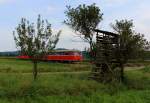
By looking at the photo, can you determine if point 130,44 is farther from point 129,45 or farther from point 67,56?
point 67,56

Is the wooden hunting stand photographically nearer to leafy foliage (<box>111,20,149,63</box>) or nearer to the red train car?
leafy foliage (<box>111,20,149,63</box>)

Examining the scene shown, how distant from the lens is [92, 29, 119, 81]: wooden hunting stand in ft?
98.4

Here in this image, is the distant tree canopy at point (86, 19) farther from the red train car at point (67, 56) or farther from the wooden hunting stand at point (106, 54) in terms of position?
the red train car at point (67, 56)

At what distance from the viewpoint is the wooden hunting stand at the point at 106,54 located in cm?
3000

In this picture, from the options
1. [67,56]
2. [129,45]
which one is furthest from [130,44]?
[67,56]

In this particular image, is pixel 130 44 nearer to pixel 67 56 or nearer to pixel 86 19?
pixel 86 19

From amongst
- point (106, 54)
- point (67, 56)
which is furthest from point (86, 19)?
point (67, 56)

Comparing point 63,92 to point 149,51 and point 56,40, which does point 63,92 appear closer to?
point 56,40

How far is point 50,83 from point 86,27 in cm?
1111

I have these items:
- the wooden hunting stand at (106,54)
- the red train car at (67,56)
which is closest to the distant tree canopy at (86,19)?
the wooden hunting stand at (106,54)

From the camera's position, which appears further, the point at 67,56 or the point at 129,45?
the point at 67,56

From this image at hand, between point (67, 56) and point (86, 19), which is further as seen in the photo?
point (67, 56)

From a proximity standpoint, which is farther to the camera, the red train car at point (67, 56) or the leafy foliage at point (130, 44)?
the red train car at point (67, 56)

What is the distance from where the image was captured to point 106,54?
3080cm
